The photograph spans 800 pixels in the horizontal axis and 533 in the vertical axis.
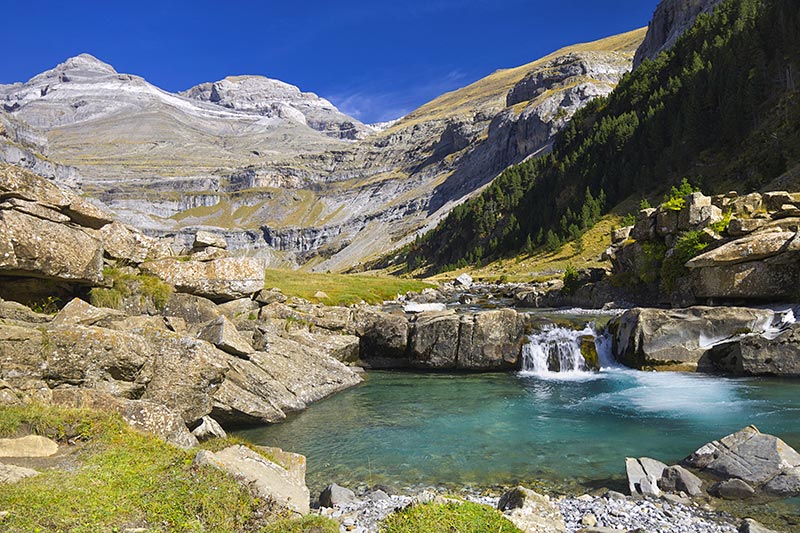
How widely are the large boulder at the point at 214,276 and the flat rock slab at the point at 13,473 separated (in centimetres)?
1844

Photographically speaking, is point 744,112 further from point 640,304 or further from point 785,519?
point 785,519

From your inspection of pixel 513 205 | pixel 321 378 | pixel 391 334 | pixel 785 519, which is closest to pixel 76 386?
pixel 321 378

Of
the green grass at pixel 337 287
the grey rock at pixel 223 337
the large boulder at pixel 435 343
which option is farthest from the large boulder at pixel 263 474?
the green grass at pixel 337 287

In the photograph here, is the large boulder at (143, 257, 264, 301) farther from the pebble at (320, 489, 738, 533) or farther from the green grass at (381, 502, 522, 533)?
the green grass at (381, 502, 522, 533)

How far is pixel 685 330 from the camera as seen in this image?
28000 millimetres

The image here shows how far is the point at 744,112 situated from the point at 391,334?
90293 mm

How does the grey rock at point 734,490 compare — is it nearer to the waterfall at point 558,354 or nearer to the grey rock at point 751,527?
the grey rock at point 751,527

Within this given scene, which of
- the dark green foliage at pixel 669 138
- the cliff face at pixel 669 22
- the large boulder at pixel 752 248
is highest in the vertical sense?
the cliff face at pixel 669 22

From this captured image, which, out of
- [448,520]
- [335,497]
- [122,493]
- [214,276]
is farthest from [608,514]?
[214,276]

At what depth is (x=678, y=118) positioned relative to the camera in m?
102

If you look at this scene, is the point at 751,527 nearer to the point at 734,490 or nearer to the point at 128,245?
the point at 734,490

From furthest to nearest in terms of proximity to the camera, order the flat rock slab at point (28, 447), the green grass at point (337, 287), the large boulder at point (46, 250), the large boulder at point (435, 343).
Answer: the green grass at point (337, 287) → the large boulder at point (435, 343) → the large boulder at point (46, 250) → the flat rock slab at point (28, 447)

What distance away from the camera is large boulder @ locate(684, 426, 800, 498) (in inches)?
466

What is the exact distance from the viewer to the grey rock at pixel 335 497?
11797 millimetres
